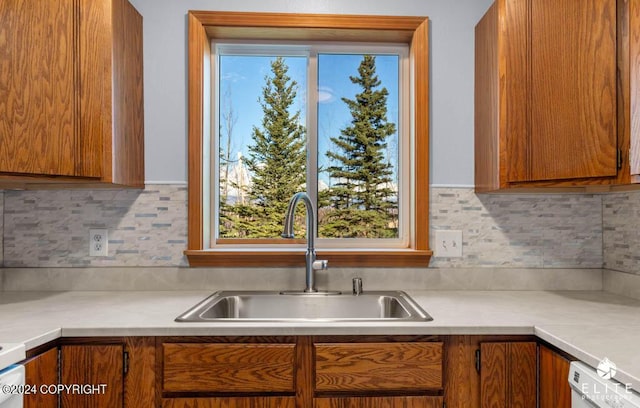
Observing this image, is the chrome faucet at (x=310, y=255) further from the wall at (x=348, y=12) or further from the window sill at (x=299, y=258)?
the wall at (x=348, y=12)

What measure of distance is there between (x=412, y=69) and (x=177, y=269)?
140cm

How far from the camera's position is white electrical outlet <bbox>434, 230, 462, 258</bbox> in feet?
6.17

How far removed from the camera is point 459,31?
1914 mm

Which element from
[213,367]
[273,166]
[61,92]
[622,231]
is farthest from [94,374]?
[622,231]

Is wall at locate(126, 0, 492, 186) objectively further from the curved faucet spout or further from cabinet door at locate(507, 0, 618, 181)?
the curved faucet spout

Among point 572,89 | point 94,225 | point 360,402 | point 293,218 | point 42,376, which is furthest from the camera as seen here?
point 94,225

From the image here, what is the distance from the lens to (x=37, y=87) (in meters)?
1.46

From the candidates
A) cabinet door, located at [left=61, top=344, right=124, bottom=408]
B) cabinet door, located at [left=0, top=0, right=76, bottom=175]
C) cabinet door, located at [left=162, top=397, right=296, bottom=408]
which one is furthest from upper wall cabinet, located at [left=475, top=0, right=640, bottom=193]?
cabinet door, located at [left=0, top=0, right=76, bottom=175]

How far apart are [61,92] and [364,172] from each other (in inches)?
50.7

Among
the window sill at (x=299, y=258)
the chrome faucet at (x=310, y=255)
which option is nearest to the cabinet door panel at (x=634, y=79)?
the window sill at (x=299, y=258)

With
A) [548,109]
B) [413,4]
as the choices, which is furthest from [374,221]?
[413,4]

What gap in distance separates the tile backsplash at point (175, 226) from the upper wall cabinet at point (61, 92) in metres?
0.24

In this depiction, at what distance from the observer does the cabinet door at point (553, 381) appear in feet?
3.75

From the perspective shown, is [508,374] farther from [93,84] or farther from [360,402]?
[93,84]
